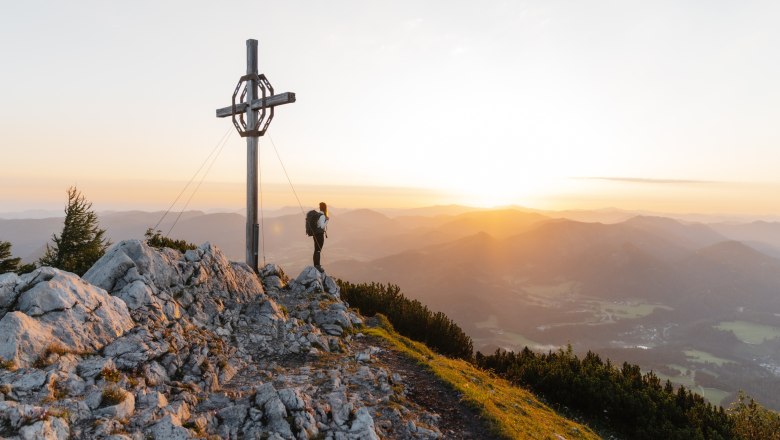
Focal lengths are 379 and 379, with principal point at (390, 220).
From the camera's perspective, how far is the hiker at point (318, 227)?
17266 mm

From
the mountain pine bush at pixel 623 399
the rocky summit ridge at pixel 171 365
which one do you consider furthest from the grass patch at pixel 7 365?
the mountain pine bush at pixel 623 399

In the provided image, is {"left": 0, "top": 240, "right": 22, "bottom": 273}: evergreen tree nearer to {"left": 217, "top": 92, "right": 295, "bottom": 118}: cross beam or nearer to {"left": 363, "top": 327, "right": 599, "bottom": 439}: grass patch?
{"left": 217, "top": 92, "right": 295, "bottom": 118}: cross beam

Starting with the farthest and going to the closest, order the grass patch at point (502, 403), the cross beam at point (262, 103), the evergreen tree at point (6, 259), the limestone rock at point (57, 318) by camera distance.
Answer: the evergreen tree at point (6, 259)
the cross beam at point (262, 103)
the grass patch at point (502, 403)
the limestone rock at point (57, 318)

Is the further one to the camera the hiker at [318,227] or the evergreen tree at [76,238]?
the evergreen tree at [76,238]

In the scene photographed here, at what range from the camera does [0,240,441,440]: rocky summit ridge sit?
621cm

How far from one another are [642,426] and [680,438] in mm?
1067

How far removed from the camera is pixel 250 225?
15750 mm

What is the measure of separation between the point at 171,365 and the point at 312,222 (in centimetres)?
971

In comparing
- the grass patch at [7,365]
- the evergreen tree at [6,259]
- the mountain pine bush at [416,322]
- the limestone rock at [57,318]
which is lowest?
the mountain pine bush at [416,322]

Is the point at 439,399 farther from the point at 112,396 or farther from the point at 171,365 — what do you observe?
the point at 112,396

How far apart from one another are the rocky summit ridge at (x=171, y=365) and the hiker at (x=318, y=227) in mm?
4656

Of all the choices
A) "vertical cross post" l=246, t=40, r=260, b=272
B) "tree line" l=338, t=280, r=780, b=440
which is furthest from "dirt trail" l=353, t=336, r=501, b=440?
"vertical cross post" l=246, t=40, r=260, b=272

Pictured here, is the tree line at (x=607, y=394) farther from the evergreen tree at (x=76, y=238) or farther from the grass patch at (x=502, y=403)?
the evergreen tree at (x=76, y=238)

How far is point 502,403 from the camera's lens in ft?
34.8
